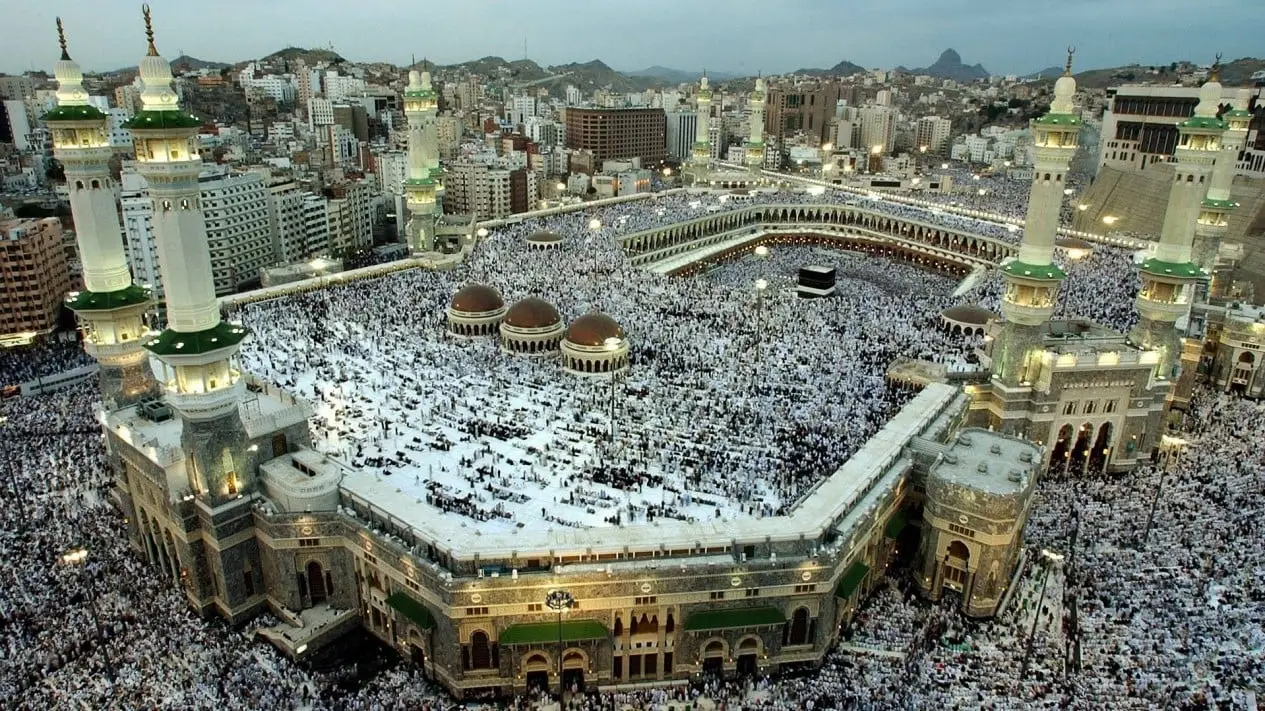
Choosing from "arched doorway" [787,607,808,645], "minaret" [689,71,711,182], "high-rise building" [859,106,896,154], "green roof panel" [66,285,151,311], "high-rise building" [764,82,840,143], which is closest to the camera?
"arched doorway" [787,607,808,645]

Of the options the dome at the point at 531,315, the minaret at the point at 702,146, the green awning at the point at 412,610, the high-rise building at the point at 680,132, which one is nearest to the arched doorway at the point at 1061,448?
the dome at the point at 531,315

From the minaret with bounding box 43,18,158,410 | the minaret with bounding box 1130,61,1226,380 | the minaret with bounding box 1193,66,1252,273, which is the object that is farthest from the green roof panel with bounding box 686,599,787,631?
the minaret with bounding box 1193,66,1252,273

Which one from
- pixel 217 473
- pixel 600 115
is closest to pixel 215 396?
pixel 217 473

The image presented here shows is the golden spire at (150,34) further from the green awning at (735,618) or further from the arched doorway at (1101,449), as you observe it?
the arched doorway at (1101,449)

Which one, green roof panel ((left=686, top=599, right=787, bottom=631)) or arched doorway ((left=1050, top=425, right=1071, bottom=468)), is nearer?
green roof panel ((left=686, top=599, right=787, bottom=631))

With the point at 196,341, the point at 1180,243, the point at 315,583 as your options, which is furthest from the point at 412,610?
the point at 1180,243

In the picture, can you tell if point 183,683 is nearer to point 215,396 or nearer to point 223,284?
point 215,396

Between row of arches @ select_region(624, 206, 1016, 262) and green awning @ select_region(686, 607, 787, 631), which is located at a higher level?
row of arches @ select_region(624, 206, 1016, 262)

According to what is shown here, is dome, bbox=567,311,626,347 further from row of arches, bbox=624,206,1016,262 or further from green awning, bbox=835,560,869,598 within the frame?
row of arches, bbox=624,206,1016,262
